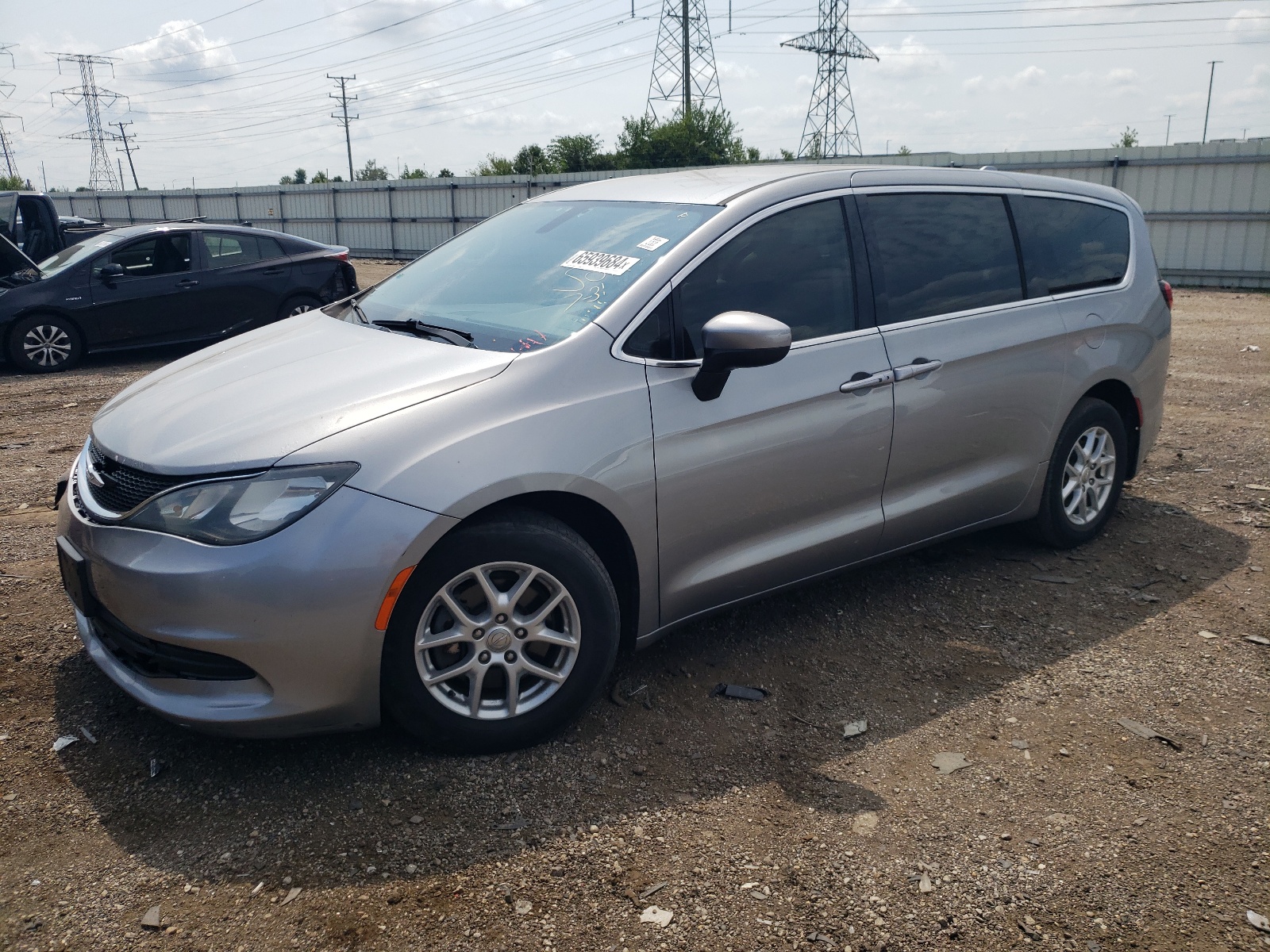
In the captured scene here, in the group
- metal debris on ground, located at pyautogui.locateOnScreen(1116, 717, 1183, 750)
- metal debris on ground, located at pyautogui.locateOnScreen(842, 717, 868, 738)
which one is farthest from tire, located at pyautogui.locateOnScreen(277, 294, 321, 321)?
metal debris on ground, located at pyautogui.locateOnScreen(1116, 717, 1183, 750)

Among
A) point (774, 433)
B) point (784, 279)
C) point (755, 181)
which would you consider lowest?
point (774, 433)

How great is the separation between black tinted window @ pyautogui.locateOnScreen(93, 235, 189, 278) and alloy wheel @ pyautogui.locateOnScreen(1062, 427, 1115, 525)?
9.08m

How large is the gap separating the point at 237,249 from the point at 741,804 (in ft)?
32.2

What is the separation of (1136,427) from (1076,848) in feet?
9.67

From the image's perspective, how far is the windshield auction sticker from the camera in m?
3.52

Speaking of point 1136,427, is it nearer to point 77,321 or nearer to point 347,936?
point 347,936

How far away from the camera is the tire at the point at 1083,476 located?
475cm

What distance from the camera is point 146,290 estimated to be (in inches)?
408

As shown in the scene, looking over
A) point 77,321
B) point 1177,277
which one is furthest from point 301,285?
point 1177,277

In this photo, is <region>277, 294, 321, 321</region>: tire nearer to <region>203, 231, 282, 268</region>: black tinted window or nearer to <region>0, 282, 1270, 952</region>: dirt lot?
<region>203, 231, 282, 268</region>: black tinted window

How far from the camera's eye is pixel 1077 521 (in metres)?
4.95

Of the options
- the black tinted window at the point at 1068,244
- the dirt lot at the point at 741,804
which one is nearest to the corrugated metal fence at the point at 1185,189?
the black tinted window at the point at 1068,244

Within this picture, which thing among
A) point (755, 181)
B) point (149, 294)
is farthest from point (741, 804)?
point (149, 294)

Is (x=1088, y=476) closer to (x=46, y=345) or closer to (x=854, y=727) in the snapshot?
(x=854, y=727)
